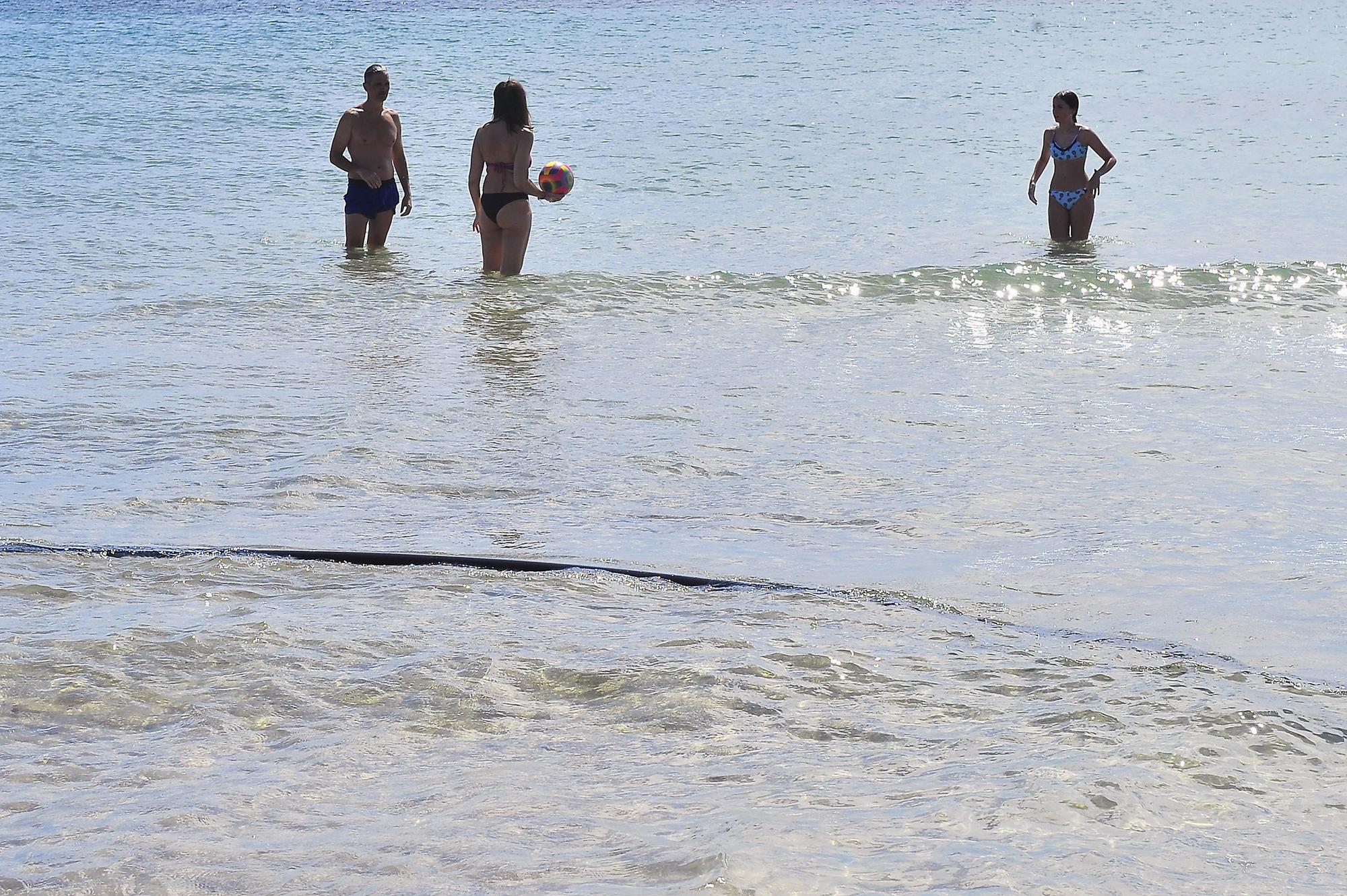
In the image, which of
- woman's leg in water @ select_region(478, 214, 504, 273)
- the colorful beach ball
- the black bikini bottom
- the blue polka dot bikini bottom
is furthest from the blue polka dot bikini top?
woman's leg in water @ select_region(478, 214, 504, 273)

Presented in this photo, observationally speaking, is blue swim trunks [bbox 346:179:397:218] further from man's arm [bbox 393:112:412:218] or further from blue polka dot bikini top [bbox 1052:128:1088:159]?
blue polka dot bikini top [bbox 1052:128:1088:159]

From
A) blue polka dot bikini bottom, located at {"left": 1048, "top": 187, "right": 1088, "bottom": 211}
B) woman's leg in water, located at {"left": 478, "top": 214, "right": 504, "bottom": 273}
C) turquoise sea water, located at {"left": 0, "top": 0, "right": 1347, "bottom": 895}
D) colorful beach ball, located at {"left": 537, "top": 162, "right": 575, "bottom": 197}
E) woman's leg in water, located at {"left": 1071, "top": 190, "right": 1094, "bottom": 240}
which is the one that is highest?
colorful beach ball, located at {"left": 537, "top": 162, "right": 575, "bottom": 197}

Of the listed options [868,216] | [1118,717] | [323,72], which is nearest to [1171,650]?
[1118,717]

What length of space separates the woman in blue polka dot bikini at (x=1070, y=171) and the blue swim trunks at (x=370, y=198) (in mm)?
5274

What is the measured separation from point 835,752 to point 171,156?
18006mm

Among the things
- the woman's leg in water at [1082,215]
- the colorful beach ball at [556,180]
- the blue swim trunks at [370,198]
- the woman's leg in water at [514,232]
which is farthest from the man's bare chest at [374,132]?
the woman's leg in water at [1082,215]

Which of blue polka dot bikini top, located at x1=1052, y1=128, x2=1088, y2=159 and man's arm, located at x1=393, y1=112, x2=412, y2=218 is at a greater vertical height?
blue polka dot bikini top, located at x1=1052, y1=128, x2=1088, y2=159

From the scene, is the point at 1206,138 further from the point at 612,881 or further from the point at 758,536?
the point at 612,881

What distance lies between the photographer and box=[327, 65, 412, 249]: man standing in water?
33.1 feet

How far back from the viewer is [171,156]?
18.8 metres

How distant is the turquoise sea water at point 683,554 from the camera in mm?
2611

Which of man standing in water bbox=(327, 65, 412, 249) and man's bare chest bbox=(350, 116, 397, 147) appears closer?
man standing in water bbox=(327, 65, 412, 249)

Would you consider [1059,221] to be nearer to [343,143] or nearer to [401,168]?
[401,168]

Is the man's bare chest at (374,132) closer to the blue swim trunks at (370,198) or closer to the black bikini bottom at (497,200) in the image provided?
the blue swim trunks at (370,198)
